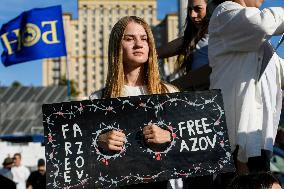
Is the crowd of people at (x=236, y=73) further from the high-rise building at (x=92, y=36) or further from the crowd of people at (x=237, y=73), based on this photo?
the high-rise building at (x=92, y=36)

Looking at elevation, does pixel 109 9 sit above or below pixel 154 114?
above

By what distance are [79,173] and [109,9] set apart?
13698cm

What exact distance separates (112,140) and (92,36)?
13702cm

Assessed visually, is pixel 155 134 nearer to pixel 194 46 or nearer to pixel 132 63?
pixel 132 63

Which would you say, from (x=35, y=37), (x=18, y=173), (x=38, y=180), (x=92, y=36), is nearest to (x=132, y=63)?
(x=38, y=180)

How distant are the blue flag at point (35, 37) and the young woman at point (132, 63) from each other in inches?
455

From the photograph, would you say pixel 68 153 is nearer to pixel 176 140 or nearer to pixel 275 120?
pixel 176 140

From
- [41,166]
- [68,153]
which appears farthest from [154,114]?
[41,166]

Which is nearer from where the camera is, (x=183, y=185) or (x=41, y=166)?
(x=183, y=185)

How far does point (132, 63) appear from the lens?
2.84 m

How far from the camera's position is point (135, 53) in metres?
2.82

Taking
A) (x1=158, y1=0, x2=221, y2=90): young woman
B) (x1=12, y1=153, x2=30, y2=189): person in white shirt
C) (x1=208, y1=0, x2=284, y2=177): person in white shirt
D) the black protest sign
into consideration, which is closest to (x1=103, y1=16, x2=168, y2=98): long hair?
(x1=208, y1=0, x2=284, y2=177): person in white shirt

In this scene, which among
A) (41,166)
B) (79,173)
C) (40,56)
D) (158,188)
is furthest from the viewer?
(40,56)

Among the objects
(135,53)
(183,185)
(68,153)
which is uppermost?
(135,53)
